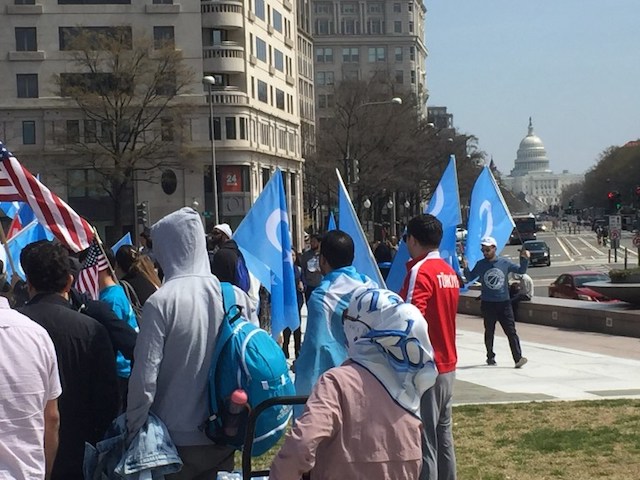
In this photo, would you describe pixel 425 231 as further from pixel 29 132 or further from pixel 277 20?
pixel 277 20

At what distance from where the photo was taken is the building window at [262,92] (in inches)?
2912

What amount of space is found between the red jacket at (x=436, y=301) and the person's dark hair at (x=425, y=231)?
0.14m

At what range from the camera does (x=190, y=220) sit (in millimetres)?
5266

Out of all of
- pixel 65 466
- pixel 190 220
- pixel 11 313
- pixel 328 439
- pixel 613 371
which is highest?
pixel 190 220

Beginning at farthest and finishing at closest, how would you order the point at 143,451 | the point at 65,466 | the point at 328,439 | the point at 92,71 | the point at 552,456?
the point at 92,71, the point at 552,456, the point at 65,466, the point at 143,451, the point at 328,439

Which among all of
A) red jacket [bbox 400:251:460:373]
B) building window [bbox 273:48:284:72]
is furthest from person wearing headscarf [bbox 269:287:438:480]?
building window [bbox 273:48:284:72]

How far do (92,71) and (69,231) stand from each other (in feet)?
168

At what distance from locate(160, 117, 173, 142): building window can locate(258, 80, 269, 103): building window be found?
13.2m

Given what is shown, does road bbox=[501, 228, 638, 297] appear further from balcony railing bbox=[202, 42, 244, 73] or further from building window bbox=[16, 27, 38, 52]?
building window bbox=[16, 27, 38, 52]

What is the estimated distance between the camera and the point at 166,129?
61188 millimetres

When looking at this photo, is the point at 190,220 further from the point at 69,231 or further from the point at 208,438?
the point at 69,231

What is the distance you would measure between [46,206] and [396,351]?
632cm

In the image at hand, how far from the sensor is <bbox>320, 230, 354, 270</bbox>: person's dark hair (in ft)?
21.5

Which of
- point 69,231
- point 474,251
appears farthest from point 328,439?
point 474,251
